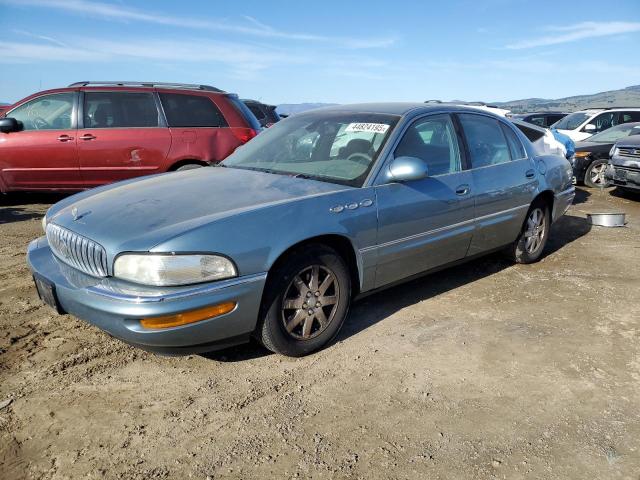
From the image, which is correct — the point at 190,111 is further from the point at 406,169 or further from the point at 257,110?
the point at 257,110

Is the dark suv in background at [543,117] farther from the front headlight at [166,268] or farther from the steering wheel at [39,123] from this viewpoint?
the front headlight at [166,268]

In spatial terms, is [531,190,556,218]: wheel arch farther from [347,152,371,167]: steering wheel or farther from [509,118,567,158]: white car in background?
[509,118,567,158]: white car in background

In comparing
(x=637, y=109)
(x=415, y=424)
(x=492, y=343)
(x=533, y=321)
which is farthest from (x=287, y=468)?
(x=637, y=109)

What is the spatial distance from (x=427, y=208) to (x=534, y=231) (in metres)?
1.93

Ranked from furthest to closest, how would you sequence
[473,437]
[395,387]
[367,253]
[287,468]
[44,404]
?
1. [367,253]
2. [395,387]
3. [44,404]
4. [473,437]
5. [287,468]

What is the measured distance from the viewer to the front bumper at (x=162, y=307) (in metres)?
2.51

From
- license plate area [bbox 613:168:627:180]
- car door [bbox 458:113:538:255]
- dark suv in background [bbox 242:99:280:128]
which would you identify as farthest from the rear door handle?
dark suv in background [bbox 242:99:280:128]

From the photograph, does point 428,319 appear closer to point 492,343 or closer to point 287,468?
point 492,343

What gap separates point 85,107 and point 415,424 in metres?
6.29

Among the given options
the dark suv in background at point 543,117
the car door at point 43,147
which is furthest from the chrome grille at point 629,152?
the car door at point 43,147

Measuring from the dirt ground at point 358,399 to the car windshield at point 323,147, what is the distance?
1083mm

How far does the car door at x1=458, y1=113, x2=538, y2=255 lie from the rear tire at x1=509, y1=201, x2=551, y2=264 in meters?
0.20

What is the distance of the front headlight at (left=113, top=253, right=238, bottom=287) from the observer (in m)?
2.53

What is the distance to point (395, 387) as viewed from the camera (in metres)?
2.83
